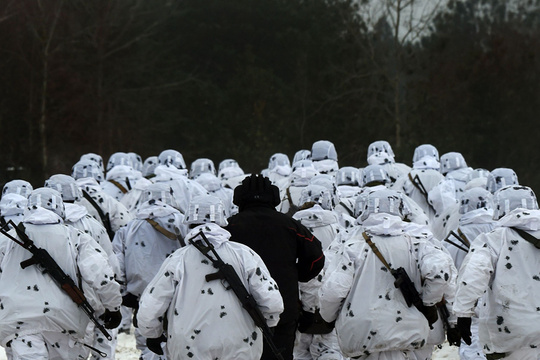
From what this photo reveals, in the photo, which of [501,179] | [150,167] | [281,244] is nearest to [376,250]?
[281,244]

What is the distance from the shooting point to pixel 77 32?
34.6m

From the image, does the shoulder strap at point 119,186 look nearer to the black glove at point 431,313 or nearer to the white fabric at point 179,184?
the white fabric at point 179,184

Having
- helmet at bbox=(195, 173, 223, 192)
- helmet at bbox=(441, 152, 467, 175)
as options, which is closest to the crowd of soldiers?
helmet at bbox=(441, 152, 467, 175)

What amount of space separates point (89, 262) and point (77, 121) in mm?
26922

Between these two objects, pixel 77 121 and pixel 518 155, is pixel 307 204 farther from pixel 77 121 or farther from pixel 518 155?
pixel 77 121

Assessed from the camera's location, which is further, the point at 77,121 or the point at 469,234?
the point at 77,121

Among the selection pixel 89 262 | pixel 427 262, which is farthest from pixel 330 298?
pixel 89 262

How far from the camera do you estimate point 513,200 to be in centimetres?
761

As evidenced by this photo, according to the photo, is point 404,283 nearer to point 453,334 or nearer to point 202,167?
point 453,334

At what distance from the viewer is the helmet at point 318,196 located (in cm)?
988

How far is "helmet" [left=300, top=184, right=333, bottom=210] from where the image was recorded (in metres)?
9.88

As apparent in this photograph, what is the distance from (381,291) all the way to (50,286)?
2470 millimetres

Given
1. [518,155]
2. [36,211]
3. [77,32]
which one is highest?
[77,32]

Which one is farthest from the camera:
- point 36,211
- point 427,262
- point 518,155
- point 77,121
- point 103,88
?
point 103,88
